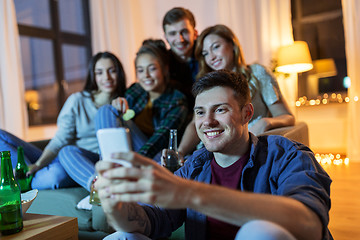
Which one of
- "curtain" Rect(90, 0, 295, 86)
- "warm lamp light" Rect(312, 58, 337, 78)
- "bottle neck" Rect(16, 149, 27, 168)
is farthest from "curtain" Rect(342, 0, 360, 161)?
"bottle neck" Rect(16, 149, 27, 168)

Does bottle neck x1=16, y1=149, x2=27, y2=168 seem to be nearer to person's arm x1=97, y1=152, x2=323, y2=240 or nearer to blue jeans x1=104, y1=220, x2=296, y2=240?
person's arm x1=97, y1=152, x2=323, y2=240

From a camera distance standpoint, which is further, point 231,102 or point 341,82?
point 341,82

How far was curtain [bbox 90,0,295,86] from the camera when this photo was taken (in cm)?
423

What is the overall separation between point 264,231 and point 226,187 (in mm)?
146

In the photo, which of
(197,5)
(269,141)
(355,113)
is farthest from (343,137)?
(269,141)

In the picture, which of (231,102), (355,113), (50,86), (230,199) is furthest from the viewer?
(50,86)

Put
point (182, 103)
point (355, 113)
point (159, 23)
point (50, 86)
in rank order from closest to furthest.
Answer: point (182, 103) < point (355, 113) < point (50, 86) < point (159, 23)

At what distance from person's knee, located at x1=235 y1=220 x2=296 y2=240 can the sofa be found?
84 centimetres

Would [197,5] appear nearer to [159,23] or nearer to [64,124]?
[159,23]

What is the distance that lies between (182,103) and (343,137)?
9.15 feet

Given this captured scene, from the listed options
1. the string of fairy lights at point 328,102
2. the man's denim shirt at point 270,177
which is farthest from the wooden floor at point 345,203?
the man's denim shirt at point 270,177

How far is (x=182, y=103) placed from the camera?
2156 millimetres

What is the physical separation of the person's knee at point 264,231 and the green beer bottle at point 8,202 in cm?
87

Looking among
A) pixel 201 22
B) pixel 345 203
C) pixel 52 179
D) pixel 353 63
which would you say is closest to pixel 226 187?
pixel 52 179
